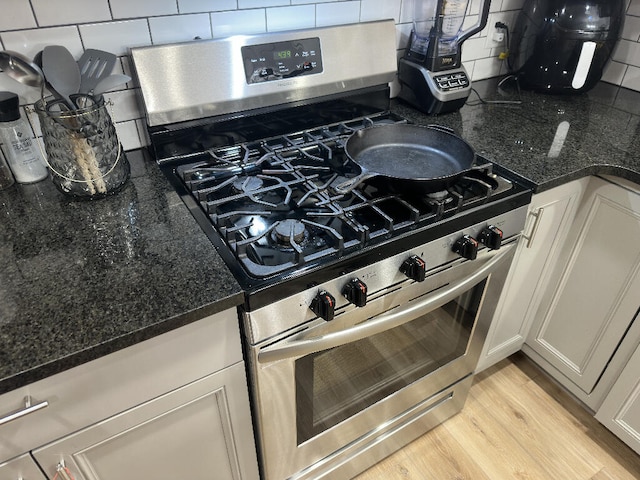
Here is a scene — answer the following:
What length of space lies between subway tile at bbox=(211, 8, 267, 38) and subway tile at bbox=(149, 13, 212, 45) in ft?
0.08

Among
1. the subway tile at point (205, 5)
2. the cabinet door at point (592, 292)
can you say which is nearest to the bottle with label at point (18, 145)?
the subway tile at point (205, 5)

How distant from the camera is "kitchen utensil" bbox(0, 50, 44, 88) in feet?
2.93

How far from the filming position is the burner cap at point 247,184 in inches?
41.1

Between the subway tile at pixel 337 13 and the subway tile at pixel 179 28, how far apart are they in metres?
0.33

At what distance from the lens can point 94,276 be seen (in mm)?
822

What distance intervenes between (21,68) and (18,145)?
0.21m

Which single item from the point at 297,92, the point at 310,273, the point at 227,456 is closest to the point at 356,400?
the point at 227,456

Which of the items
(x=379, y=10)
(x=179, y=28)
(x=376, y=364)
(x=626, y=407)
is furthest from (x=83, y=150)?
(x=626, y=407)

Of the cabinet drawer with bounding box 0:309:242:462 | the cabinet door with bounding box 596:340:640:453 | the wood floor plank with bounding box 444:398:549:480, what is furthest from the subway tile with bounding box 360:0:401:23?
the wood floor plank with bounding box 444:398:549:480

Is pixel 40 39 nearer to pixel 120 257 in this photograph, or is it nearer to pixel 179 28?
pixel 179 28

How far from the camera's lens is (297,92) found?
1299 millimetres

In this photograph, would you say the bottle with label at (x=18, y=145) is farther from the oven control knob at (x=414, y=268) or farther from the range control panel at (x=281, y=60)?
the oven control knob at (x=414, y=268)

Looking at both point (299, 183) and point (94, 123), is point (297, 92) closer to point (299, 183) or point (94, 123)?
point (299, 183)

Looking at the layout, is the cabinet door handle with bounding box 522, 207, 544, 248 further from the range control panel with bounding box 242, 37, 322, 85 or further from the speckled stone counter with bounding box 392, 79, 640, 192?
the range control panel with bounding box 242, 37, 322, 85
